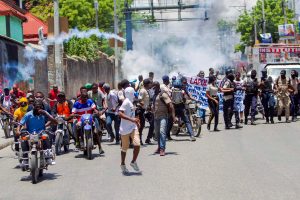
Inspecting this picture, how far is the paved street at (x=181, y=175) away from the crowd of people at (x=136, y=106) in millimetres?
576

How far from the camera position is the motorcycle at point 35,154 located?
1353 cm

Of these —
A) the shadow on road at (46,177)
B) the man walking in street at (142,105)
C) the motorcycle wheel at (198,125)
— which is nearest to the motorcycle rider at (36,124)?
the shadow on road at (46,177)

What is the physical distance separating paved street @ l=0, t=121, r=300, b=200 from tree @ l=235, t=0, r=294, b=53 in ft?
230

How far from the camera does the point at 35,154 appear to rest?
13664mm

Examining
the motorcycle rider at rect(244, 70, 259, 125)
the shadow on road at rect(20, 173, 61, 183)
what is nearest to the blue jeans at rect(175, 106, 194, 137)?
the motorcycle rider at rect(244, 70, 259, 125)

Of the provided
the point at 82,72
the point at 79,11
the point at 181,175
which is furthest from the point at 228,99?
the point at 79,11

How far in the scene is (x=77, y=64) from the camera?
156 feet

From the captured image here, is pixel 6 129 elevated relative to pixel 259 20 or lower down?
lower down

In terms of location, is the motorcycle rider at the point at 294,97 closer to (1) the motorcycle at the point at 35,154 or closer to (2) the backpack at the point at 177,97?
(2) the backpack at the point at 177,97

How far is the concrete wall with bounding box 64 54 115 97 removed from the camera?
4369 centimetres

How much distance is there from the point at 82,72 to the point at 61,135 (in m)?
31.4

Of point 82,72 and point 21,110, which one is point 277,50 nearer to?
point 82,72

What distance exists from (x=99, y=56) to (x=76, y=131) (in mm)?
43247

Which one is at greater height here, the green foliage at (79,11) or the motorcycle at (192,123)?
the green foliage at (79,11)
